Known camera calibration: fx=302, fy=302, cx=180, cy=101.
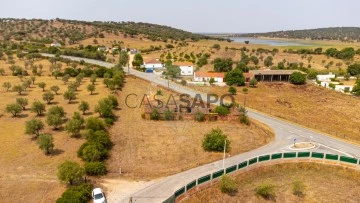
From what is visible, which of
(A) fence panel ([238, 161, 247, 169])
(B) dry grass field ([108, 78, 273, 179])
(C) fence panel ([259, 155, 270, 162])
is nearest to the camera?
(A) fence panel ([238, 161, 247, 169])

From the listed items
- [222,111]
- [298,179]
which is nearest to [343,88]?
[222,111]

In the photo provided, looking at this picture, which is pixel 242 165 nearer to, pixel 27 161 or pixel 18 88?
pixel 27 161

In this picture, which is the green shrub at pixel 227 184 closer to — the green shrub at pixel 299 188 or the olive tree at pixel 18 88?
the green shrub at pixel 299 188

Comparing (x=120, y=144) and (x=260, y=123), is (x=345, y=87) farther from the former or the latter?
(x=120, y=144)

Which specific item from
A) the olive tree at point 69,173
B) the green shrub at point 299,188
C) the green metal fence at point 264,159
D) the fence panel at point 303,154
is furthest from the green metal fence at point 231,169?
the olive tree at point 69,173

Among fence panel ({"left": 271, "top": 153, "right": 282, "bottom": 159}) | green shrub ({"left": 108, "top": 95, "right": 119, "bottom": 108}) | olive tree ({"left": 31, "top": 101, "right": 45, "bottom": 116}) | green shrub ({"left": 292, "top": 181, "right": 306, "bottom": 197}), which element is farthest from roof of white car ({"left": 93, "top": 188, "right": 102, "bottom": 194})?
green shrub ({"left": 108, "top": 95, "right": 119, "bottom": 108})

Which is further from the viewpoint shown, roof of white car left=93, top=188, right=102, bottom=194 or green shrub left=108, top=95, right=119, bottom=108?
green shrub left=108, top=95, right=119, bottom=108

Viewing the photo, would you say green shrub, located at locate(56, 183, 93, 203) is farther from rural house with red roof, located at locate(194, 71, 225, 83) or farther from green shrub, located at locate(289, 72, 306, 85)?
green shrub, located at locate(289, 72, 306, 85)
